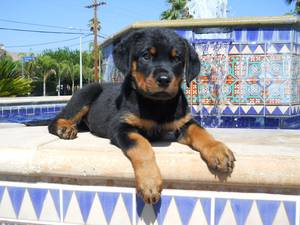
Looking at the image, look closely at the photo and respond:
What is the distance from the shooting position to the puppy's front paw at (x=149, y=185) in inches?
87.7

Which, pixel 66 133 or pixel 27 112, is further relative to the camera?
pixel 27 112

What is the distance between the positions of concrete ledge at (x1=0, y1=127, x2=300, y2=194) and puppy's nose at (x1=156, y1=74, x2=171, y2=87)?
1.32 feet

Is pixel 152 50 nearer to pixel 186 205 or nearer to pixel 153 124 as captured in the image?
pixel 153 124

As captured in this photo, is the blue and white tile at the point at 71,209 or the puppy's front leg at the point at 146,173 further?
the blue and white tile at the point at 71,209

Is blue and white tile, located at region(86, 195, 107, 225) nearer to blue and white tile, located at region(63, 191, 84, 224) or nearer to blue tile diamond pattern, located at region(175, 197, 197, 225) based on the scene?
blue and white tile, located at region(63, 191, 84, 224)

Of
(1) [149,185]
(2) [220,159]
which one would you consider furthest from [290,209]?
Result: (1) [149,185]

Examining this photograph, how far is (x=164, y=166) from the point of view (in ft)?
7.71

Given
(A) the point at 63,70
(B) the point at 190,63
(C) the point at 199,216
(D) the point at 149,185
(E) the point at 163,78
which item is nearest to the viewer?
(D) the point at 149,185

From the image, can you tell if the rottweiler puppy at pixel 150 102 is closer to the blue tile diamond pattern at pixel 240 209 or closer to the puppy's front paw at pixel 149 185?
the puppy's front paw at pixel 149 185

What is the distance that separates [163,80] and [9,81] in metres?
13.8

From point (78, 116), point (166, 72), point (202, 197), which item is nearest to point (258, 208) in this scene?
point (202, 197)

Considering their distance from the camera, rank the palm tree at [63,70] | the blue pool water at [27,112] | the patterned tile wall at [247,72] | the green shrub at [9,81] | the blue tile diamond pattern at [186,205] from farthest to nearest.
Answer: the palm tree at [63,70], the green shrub at [9,81], the blue pool water at [27,112], the patterned tile wall at [247,72], the blue tile diamond pattern at [186,205]

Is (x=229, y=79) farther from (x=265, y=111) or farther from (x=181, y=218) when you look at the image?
(x=181, y=218)

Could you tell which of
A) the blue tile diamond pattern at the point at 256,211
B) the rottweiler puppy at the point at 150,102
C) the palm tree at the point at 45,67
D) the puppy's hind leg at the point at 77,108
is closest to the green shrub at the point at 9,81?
the puppy's hind leg at the point at 77,108
